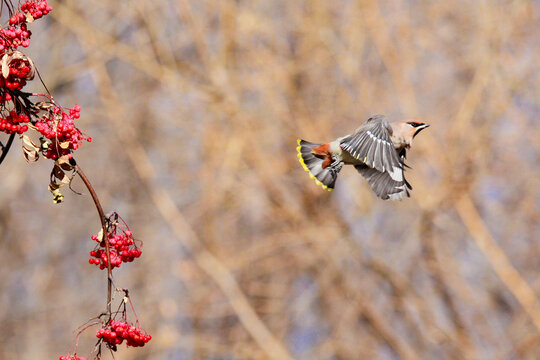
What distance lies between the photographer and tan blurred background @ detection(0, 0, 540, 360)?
34.0 feet

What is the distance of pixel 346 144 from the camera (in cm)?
400

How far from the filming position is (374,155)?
3.78 m

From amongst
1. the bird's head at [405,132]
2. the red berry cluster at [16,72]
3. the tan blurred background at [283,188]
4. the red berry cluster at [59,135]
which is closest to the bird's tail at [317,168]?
the bird's head at [405,132]

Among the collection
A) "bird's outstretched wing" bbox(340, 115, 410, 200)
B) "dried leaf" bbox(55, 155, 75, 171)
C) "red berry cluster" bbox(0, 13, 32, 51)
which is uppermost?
"bird's outstretched wing" bbox(340, 115, 410, 200)

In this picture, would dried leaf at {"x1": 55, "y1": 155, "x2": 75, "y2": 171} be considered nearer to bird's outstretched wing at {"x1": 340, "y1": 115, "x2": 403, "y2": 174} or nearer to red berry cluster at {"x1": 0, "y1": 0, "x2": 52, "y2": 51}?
red berry cluster at {"x1": 0, "y1": 0, "x2": 52, "y2": 51}

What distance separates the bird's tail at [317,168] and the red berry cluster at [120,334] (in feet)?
5.40

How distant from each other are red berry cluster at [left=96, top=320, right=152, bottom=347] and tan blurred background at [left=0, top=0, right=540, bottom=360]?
7.70 meters

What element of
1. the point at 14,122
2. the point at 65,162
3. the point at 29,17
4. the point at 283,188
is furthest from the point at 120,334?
the point at 283,188

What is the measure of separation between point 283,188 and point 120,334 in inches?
319

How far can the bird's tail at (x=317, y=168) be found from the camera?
13.7ft

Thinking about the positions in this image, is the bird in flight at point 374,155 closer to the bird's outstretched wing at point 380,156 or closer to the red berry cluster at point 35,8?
the bird's outstretched wing at point 380,156

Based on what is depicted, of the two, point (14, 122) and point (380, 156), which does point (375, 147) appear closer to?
point (380, 156)

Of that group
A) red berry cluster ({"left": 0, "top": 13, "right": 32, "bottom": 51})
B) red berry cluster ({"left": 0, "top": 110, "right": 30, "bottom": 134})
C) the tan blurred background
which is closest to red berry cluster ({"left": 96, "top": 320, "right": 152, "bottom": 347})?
red berry cluster ({"left": 0, "top": 110, "right": 30, "bottom": 134})

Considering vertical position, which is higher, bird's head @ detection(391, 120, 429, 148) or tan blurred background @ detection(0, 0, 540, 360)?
tan blurred background @ detection(0, 0, 540, 360)
